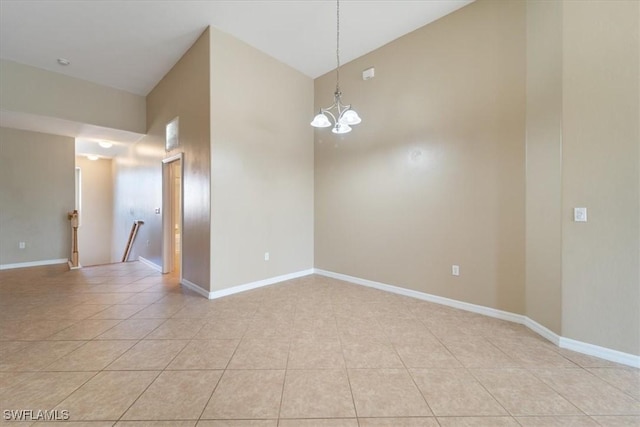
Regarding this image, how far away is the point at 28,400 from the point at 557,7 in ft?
16.7

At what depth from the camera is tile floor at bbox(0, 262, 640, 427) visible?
5.03 ft

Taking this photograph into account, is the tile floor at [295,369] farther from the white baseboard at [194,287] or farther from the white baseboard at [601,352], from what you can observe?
the white baseboard at [194,287]

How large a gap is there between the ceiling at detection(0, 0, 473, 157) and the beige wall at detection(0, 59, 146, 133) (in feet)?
0.65

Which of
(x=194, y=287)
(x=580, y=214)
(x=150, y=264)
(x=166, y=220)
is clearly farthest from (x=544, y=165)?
(x=150, y=264)

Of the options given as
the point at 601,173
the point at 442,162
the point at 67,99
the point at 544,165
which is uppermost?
the point at 67,99

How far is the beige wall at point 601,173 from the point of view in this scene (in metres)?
1.98

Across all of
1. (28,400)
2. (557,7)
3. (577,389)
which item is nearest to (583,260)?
(577,389)

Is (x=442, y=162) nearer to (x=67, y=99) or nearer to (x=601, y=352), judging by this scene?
(x=601, y=352)

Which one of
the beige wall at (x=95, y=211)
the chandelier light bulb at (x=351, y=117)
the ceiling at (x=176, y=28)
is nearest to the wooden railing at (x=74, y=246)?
the ceiling at (x=176, y=28)

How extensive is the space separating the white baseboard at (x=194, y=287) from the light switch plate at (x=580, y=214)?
4101 millimetres

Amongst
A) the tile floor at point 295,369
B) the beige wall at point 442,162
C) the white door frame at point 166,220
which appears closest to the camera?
the tile floor at point 295,369

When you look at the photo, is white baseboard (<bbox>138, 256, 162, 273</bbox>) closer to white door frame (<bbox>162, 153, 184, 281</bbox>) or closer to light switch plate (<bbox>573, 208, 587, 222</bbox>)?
white door frame (<bbox>162, 153, 184, 281</bbox>)

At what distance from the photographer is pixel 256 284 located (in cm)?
394

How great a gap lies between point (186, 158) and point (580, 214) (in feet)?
15.8
